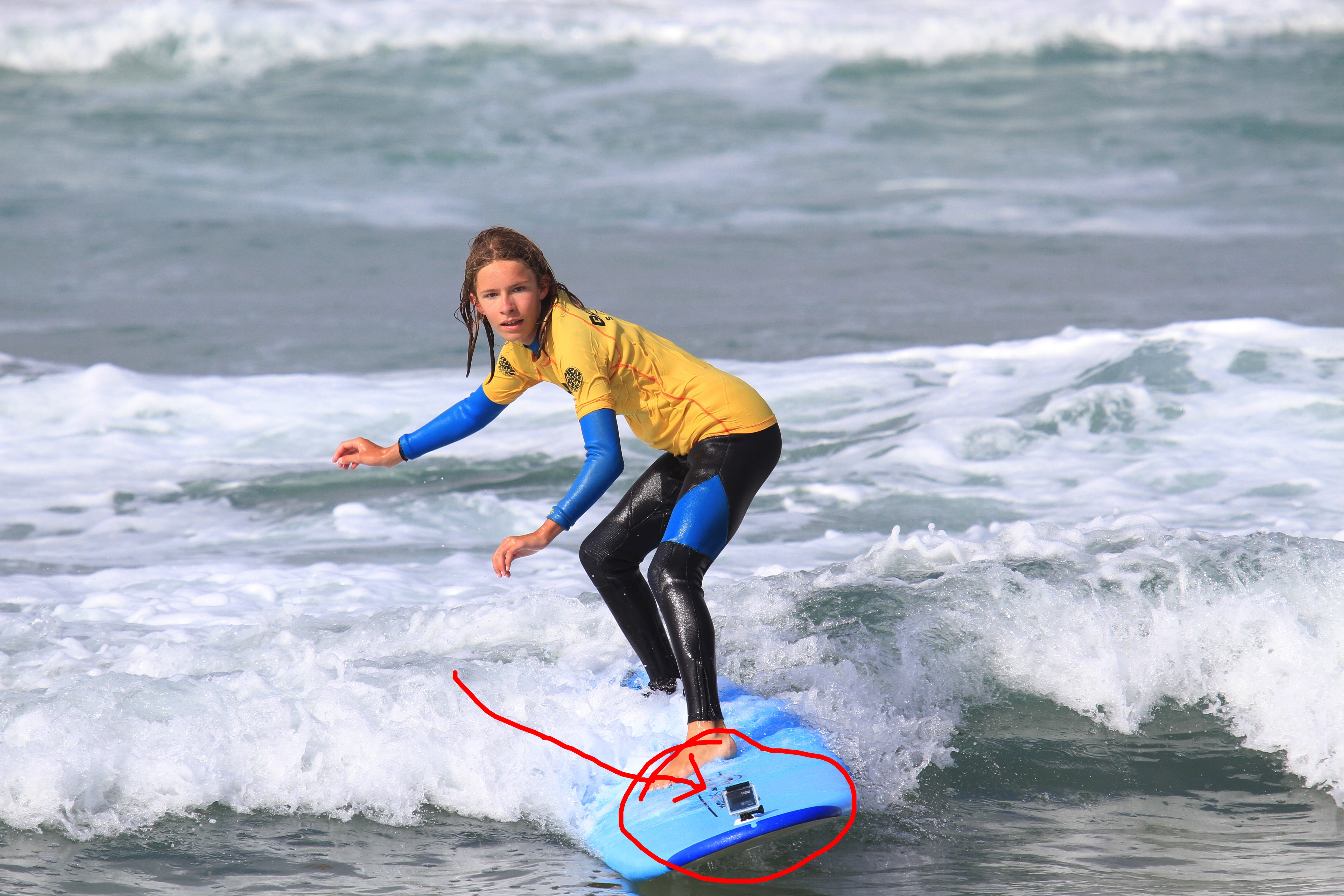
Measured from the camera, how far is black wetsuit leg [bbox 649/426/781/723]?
3.38m

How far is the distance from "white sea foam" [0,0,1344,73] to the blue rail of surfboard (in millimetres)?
21221

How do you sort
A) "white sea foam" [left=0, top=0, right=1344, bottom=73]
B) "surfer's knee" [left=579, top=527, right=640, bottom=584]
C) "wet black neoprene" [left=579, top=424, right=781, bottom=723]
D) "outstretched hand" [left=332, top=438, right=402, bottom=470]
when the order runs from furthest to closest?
1. "white sea foam" [left=0, top=0, right=1344, bottom=73]
2. "outstretched hand" [left=332, top=438, right=402, bottom=470]
3. "surfer's knee" [left=579, top=527, right=640, bottom=584]
4. "wet black neoprene" [left=579, top=424, right=781, bottom=723]

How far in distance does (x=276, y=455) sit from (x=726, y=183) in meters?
10.8

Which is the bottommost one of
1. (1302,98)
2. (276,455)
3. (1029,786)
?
(1029,786)

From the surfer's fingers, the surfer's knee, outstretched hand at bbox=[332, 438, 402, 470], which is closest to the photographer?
the surfer's fingers

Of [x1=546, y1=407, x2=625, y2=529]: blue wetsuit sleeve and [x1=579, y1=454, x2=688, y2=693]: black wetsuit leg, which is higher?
[x1=546, y1=407, x2=625, y2=529]: blue wetsuit sleeve

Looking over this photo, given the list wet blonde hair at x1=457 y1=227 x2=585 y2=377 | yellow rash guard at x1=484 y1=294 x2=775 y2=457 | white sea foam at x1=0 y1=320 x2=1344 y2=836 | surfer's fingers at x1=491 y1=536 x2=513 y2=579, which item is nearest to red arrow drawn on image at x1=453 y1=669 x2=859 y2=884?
white sea foam at x1=0 y1=320 x2=1344 y2=836

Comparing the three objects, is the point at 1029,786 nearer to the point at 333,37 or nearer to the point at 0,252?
the point at 0,252

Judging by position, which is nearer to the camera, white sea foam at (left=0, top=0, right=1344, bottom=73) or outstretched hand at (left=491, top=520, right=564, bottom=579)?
outstretched hand at (left=491, top=520, right=564, bottom=579)

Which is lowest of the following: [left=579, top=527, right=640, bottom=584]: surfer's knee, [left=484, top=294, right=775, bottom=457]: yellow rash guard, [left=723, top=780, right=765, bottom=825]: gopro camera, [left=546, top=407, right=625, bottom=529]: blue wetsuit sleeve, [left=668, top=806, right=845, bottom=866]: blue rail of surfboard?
[left=668, top=806, right=845, bottom=866]: blue rail of surfboard

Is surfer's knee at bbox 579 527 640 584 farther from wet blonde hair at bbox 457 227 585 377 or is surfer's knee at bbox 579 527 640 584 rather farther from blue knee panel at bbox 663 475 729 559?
wet blonde hair at bbox 457 227 585 377

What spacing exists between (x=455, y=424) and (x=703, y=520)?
797mm

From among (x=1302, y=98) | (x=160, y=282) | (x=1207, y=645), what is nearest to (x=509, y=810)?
(x=1207, y=645)

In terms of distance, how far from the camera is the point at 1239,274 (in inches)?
502
